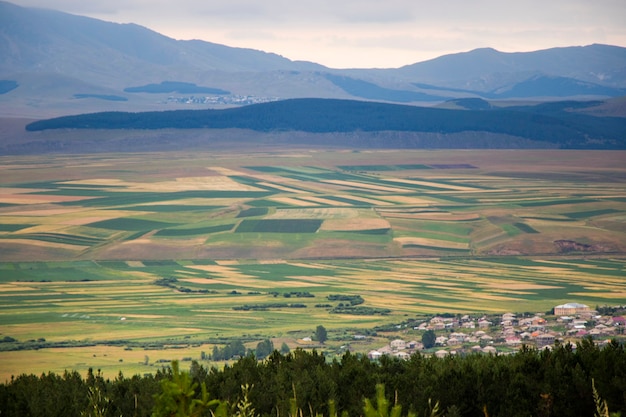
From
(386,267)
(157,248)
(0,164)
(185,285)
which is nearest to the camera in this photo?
(185,285)

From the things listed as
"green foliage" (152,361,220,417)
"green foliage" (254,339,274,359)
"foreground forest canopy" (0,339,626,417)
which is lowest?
"green foliage" (254,339,274,359)

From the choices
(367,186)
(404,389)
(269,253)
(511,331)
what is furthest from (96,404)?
(367,186)

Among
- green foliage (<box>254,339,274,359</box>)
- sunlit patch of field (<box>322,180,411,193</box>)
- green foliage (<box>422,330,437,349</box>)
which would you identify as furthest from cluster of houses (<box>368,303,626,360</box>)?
sunlit patch of field (<box>322,180,411,193</box>)

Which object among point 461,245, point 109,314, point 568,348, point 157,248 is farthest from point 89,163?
point 568,348

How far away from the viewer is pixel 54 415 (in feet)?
61.0

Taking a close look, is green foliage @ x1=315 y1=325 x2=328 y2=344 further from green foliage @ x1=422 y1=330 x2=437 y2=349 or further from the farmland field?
green foliage @ x1=422 y1=330 x2=437 y2=349

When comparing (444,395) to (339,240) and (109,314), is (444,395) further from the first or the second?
(339,240)

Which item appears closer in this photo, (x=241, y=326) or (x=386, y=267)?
(x=241, y=326)

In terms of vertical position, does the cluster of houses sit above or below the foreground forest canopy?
below

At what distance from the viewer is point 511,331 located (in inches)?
2616

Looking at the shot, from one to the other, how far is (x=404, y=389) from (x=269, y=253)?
91194 mm

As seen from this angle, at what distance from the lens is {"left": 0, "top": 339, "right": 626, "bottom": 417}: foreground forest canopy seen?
1880cm

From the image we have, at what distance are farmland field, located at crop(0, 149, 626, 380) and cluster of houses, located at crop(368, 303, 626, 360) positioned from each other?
13.0 feet

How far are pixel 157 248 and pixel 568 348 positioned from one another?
92650 millimetres
